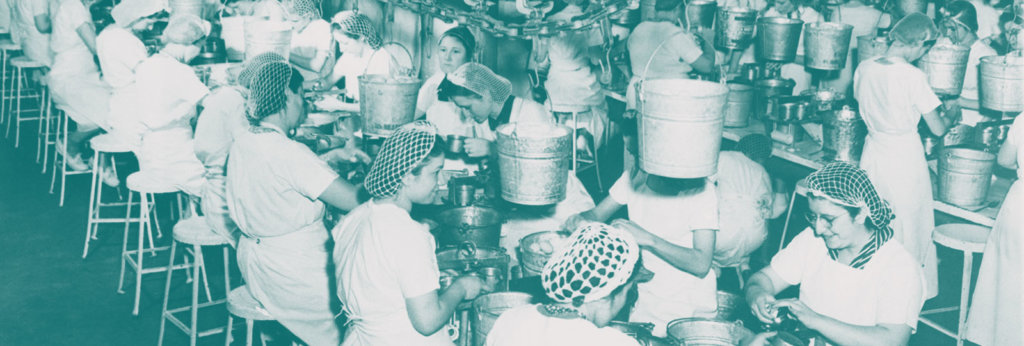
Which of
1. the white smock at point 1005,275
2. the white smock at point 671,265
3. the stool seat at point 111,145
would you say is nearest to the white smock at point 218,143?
the stool seat at point 111,145

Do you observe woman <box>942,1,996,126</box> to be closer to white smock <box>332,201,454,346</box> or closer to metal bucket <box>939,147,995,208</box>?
metal bucket <box>939,147,995,208</box>

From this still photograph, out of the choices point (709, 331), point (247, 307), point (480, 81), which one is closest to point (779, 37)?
point (480, 81)

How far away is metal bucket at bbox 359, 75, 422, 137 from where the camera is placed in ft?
14.6

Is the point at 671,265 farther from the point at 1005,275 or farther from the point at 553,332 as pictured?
the point at 1005,275

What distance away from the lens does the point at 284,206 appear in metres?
4.16

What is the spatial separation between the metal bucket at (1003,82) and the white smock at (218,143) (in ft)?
14.7

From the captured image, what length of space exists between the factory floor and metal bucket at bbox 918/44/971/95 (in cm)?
143

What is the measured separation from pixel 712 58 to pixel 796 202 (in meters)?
1.39

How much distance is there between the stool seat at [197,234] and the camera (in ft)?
16.6

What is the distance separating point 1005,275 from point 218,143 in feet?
14.4

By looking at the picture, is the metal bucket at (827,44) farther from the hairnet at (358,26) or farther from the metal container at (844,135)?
the hairnet at (358,26)

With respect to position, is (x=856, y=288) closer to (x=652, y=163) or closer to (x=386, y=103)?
(x=652, y=163)

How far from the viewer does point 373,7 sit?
9.30 m

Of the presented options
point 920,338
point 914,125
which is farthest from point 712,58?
point 920,338
